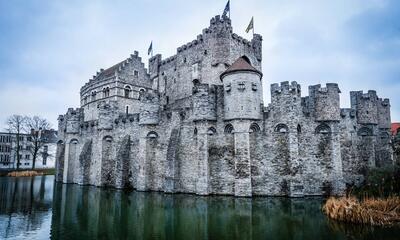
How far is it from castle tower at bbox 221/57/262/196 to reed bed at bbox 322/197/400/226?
22.4 feet

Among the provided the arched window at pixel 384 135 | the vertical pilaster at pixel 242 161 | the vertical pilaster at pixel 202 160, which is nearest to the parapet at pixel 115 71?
the vertical pilaster at pixel 202 160

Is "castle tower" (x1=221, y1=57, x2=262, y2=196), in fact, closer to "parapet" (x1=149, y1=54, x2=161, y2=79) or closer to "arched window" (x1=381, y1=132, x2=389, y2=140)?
"arched window" (x1=381, y1=132, x2=389, y2=140)

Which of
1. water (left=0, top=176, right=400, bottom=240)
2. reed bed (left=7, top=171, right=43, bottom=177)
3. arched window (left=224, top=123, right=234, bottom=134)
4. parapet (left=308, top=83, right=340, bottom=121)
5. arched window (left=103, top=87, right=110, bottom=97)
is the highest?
arched window (left=103, top=87, right=110, bottom=97)

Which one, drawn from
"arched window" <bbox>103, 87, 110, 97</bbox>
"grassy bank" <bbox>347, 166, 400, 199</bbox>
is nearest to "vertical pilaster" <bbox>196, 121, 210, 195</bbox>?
"grassy bank" <bbox>347, 166, 400, 199</bbox>

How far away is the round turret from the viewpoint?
20.7 meters

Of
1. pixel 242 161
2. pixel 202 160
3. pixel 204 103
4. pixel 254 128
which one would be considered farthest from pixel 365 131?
pixel 202 160

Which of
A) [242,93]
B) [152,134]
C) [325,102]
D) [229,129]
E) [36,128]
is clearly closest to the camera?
[242,93]

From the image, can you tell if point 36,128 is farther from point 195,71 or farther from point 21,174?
point 195,71

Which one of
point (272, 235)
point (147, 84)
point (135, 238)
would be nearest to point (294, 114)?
point (272, 235)

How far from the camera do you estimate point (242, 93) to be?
2081cm

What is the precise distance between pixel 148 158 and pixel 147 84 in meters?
17.3

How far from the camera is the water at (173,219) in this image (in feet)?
35.1

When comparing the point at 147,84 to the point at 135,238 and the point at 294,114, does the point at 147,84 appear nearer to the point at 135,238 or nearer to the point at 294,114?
the point at 294,114

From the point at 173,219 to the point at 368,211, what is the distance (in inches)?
337
